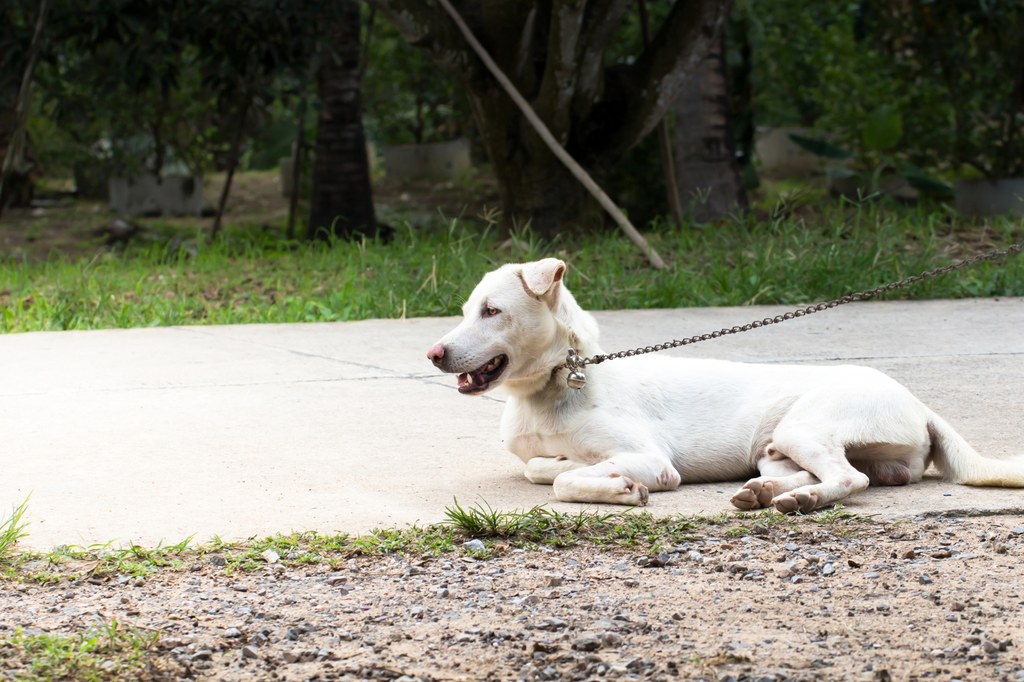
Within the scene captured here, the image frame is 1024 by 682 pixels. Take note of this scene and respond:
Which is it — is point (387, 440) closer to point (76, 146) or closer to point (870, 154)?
point (870, 154)

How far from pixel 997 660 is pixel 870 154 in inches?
472

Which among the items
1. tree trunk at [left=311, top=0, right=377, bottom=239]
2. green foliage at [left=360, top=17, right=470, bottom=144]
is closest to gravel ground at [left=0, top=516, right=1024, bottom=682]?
tree trunk at [left=311, top=0, right=377, bottom=239]

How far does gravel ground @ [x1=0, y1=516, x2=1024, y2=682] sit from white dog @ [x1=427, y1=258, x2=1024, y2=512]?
43 centimetres

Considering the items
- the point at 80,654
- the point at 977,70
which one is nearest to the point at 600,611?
the point at 80,654

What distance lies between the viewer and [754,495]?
4.11m

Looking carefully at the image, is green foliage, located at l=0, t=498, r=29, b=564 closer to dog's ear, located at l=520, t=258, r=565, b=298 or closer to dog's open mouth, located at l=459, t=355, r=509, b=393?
dog's open mouth, located at l=459, t=355, r=509, b=393

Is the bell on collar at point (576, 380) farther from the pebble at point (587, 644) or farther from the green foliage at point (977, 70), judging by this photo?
the green foliage at point (977, 70)

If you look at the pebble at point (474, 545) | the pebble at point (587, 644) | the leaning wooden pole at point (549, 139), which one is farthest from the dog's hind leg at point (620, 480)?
the leaning wooden pole at point (549, 139)

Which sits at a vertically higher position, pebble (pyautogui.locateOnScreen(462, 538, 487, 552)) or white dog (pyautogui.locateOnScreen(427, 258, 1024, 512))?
white dog (pyautogui.locateOnScreen(427, 258, 1024, 512))

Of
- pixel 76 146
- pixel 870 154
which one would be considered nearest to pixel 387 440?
pixel 870 154

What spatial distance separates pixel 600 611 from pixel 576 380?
4.14 feet

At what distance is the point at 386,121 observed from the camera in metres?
18.2

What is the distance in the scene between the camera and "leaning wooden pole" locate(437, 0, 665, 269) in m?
9.80

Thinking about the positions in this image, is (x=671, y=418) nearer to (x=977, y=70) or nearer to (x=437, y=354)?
(x=437, y=354)
